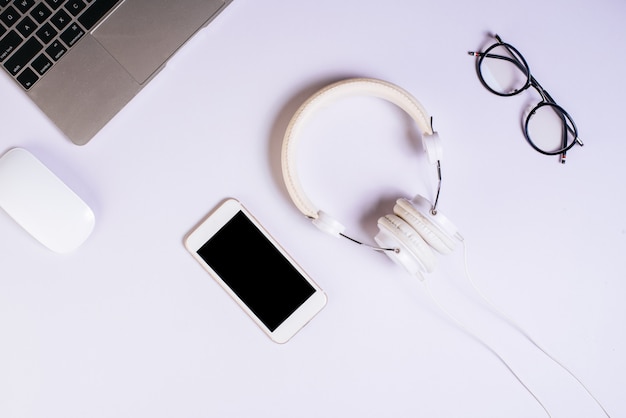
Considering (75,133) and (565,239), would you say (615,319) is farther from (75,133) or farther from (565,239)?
(75,133)

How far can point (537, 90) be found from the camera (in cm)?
69

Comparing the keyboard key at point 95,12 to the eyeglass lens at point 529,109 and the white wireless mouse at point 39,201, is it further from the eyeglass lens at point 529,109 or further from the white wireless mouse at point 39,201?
the eyeglass lens at point 529,109

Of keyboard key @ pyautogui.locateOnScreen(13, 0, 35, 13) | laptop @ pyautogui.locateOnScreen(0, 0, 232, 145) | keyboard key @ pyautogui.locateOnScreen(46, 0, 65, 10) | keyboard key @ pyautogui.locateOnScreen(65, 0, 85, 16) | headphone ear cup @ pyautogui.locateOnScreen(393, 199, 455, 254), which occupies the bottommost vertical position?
headphone ear cup @ pyautogui.locateOnScreen(393, 199, 455, 254)

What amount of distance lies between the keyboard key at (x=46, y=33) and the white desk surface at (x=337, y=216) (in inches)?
5.0

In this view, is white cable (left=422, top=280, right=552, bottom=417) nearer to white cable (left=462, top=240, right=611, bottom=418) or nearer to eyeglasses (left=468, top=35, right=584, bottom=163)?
white cable (left=462, top=240, right=611, bottom=418)

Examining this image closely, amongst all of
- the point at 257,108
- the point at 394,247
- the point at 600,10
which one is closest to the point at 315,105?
the point at 257,108

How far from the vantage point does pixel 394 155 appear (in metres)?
0.69

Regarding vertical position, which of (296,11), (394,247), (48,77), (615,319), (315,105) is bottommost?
(615,319)

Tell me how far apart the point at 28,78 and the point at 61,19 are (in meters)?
0.09

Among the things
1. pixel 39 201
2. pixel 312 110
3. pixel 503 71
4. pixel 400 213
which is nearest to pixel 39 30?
pixel 39 201

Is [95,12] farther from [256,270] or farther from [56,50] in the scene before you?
[256,270]

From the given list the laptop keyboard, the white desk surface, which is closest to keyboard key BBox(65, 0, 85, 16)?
the laptop keyboard

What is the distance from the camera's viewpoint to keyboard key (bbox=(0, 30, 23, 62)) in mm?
629

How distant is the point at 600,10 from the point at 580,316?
448 mm
